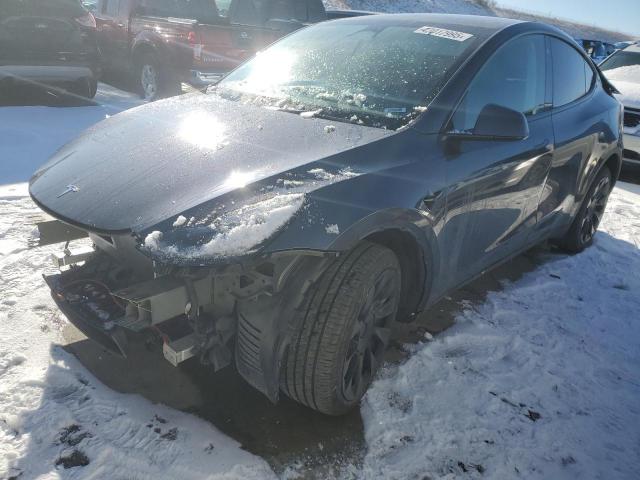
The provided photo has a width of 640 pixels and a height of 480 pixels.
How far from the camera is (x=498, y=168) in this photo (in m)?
2.78

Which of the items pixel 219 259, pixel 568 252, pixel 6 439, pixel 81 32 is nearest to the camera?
pixel 219 259

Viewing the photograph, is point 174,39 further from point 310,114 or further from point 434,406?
point 434,406

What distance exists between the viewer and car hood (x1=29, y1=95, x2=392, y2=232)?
1.98 meters

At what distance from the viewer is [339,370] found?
2.15 m

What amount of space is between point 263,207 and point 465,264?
142cm

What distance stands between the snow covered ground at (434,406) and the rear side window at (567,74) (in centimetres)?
140

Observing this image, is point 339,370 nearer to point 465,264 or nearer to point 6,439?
point 465,264

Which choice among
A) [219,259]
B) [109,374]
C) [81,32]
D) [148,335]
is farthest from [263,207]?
[81,32]

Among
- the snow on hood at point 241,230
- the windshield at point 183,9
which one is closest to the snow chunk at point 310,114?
the snow on hood at point 241,230

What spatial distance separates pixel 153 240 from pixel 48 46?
6705 mm

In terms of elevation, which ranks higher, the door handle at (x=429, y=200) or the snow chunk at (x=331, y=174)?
the snow chunk at (x=331, y=174)

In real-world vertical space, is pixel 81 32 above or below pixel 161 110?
below

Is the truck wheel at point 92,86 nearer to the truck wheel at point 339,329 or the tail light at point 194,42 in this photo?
the tail light at point 194,42

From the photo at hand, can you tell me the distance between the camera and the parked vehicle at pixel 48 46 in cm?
670
